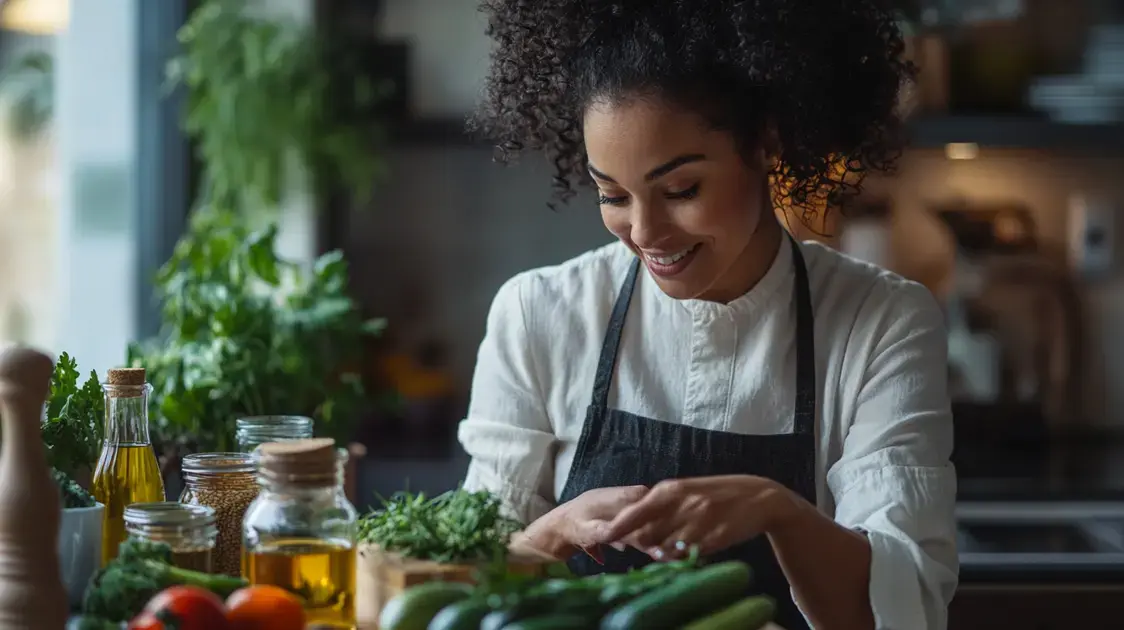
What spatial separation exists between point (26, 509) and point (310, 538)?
25 centimetres

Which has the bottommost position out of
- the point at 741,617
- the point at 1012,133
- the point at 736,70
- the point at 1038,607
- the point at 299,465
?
the point at 1038,607

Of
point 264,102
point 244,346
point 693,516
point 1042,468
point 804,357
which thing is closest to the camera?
point 693,516

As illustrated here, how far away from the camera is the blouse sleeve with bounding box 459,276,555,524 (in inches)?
72.5

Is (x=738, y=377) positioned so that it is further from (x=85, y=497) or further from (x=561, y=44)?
(x=85, y=497)

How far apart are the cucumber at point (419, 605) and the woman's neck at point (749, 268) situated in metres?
0.89

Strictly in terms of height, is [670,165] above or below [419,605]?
above

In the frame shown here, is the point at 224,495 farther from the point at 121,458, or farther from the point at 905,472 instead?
the point at 905,472

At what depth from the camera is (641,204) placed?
1628 mm

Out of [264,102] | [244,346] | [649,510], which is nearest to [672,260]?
[649,510]

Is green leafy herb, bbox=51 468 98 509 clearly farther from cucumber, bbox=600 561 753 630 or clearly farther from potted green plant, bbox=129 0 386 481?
potted green plant, bbox=129 0 386 481

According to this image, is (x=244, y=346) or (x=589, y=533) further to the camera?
(x=244, y=346)

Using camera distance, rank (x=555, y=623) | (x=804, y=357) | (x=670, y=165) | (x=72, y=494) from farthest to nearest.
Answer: (x=804, y=357) < (x=670, y=165) < (x=72, y=494) < (x=555, y=623)

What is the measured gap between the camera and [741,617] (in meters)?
1.10

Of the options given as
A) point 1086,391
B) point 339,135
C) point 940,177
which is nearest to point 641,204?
point 339,135
